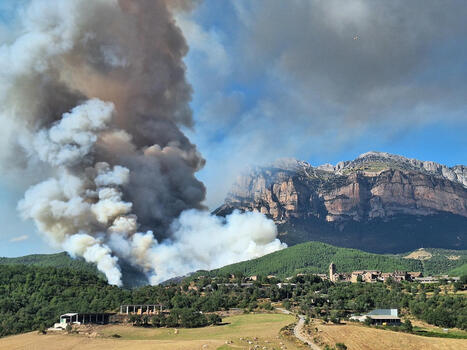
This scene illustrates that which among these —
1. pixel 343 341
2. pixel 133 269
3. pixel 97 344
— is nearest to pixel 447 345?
pixel 343 341

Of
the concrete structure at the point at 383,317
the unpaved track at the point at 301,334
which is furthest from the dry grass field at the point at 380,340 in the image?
the concrete structure at the point at 383,317

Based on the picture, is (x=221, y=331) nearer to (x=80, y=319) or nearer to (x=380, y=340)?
(x=380, y=340)

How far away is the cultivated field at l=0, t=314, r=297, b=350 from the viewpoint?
246 feet

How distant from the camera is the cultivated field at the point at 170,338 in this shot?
75.1 meters

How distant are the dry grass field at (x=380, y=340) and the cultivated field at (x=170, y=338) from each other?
8224 millimetres

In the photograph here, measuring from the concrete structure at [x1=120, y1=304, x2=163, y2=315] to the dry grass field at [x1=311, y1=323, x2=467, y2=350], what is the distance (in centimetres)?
3810

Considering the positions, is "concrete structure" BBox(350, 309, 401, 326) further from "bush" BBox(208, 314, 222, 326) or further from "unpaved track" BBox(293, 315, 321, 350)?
"bush" BBox(208, 314, 222, 326)

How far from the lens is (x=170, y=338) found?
278 feet

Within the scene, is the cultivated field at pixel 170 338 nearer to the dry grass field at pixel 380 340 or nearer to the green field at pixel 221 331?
the green field at pixel 221 331

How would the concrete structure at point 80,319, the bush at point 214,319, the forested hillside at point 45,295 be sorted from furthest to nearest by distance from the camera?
the forested hillside at point 45,295 < the bush at point 214,319 < the concrete structure at point 80,319

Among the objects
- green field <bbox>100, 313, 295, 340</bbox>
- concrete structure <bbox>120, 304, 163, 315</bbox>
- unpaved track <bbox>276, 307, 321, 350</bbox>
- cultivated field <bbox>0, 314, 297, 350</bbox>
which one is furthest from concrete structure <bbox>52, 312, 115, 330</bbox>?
unpaved track <bbox>276, 307, 321, 350</bbox>

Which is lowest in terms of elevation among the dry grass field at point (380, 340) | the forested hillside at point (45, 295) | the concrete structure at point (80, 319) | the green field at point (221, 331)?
the dry grass field at point (380, 340)

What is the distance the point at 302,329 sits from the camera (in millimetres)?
87000

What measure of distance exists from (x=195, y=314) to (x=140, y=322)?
10459mm
